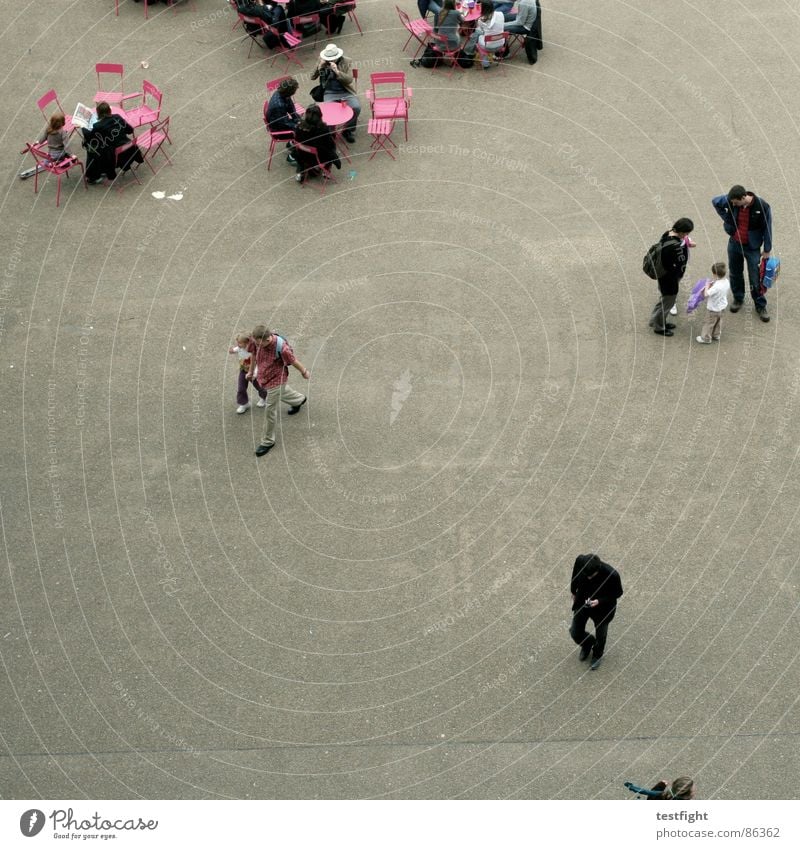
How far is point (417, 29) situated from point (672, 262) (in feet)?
27.6

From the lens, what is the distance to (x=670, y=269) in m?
19.4

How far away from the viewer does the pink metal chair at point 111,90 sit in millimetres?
23938

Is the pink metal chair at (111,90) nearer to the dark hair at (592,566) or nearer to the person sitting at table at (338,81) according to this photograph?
the person sitting at table at (338,81)

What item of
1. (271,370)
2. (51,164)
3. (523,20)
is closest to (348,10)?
(523,20)

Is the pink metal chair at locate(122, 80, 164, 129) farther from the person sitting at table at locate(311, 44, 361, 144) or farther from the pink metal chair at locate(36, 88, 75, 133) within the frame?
the person sitting at table at locate(311, 44, 361, 144)

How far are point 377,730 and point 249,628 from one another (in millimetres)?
2168

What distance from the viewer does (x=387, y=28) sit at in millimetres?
25859

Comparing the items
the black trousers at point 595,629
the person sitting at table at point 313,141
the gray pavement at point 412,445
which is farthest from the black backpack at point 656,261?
the person sitting at table at point 313,141

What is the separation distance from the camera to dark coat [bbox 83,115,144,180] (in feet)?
73.7

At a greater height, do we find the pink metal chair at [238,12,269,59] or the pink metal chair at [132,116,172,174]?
the pink metal chair at [238,12,269,59]

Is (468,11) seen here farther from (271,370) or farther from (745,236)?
(271,370)

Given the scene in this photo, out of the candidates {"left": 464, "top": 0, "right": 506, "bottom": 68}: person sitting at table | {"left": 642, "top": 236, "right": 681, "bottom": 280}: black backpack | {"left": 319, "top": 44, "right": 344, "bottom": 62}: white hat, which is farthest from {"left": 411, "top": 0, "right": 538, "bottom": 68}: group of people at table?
{"left": 642, "top": 236, "right": 681, "bottom": 280}: black backpack

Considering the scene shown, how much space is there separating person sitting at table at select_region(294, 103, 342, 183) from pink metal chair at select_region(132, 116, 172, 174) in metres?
2.32

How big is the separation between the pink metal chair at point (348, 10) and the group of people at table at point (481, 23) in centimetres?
169
